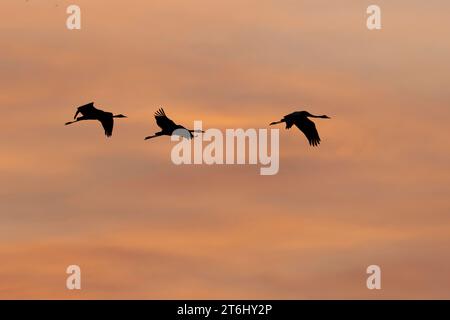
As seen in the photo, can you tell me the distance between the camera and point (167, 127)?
6300 centimetres

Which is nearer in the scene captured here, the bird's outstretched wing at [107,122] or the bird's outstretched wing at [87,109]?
the bird's outstretched wing at [87,109]

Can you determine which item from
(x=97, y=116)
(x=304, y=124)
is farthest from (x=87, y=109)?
(x=304, y=124)

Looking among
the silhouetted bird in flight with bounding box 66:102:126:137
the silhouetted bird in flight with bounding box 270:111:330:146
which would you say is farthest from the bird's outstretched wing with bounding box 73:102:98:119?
the silhouetted bird in flight with bounding box 270:111:330:146

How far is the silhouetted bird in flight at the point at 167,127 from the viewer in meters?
62.3

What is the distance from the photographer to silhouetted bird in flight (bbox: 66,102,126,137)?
211 feet

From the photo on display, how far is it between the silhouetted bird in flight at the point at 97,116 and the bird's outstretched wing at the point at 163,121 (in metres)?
3.34

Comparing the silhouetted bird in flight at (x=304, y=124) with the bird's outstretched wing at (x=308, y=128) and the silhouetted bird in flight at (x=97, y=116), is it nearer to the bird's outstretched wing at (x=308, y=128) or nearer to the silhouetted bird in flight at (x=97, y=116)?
the bird's outstretched wing at (x=308, y=128)

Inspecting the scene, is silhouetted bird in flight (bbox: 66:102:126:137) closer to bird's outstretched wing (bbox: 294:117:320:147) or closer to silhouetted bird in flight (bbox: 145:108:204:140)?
silhouetted bird in flight (bbox: 145:108:204:140)

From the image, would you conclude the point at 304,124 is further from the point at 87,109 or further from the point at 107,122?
the point at 87,109

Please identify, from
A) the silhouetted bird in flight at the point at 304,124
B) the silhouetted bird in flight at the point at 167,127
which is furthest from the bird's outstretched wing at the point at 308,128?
the silhouetted bird in flight at the point at 167,127

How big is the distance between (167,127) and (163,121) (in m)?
0.57

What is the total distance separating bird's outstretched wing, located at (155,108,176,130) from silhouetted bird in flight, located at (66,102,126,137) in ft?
11.0
